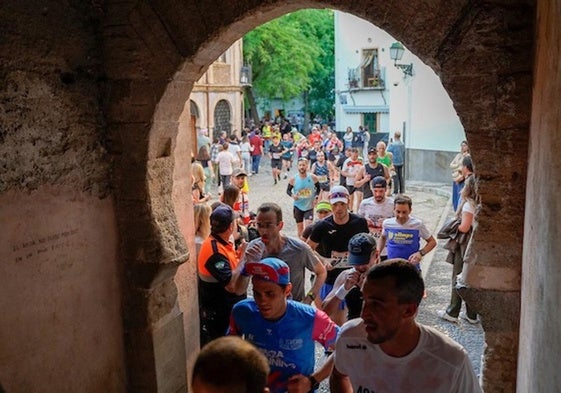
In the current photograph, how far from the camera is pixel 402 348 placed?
2.48 meters

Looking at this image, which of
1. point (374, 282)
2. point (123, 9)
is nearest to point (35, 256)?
point (123, 9)

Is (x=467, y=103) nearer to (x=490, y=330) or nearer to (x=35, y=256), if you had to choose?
(x=490, y=330)

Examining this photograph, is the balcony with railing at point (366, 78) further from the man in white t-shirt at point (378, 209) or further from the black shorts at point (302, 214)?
the man in white t-shirt at point (378, 209)

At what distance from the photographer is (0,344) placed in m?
3.12

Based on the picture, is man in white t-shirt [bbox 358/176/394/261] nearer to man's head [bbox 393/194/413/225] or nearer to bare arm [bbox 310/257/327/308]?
man's head [bbox 393/194/413/225]

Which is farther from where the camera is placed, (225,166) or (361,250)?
(225,166)

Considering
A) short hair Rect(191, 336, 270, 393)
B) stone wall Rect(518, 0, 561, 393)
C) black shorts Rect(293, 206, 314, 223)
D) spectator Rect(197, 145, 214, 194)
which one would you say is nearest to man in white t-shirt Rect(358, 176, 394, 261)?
black shorts Rect(293, 206, 314, 223)

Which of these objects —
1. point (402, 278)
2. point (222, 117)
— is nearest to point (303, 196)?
point (402, 278)

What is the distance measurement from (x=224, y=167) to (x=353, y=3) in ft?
40.1

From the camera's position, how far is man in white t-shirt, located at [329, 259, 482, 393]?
7.93ft

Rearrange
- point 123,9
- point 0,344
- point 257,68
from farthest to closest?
1. point 257,68
2. point 123,9
3. point 0,344

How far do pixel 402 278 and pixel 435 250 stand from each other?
8125 mm

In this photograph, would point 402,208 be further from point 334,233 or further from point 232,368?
point 232,368

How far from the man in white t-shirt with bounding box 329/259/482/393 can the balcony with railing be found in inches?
1207
